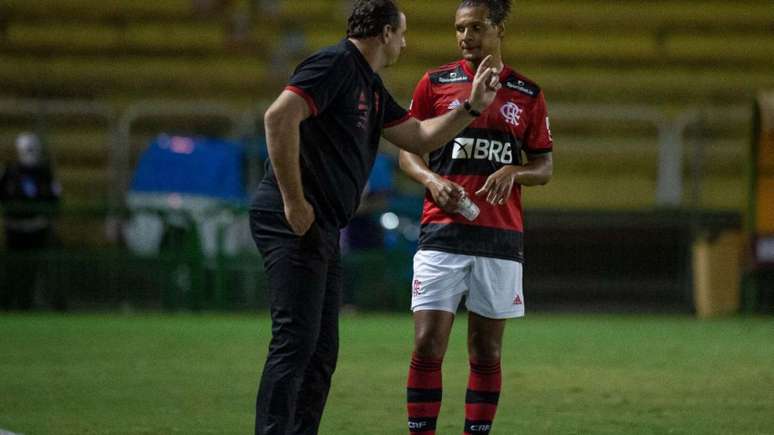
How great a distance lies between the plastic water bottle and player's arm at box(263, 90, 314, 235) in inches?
40.5

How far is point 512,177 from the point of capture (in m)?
6.43

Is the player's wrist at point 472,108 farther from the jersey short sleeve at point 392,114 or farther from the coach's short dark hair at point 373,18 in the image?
the coach's short dark hair at point 373,18

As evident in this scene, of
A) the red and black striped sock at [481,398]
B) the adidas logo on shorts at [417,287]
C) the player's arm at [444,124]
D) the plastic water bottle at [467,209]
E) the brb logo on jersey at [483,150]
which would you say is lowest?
the red and black striped sock at [481,398]

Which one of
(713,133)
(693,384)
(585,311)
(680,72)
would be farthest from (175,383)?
(680,72)

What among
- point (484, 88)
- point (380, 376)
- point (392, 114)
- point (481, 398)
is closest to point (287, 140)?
point (392, 114)

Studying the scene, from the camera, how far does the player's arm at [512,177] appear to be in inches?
251

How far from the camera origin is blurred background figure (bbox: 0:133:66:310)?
1534cm

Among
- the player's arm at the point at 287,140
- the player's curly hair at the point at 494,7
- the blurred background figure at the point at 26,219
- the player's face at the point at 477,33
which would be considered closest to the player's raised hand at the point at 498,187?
the player's face at the point at 477,33

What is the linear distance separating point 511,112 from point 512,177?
33 cm

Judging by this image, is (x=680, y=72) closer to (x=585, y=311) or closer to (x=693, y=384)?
(x=585, y=311)

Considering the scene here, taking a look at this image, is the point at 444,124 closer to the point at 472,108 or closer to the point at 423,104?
the point at 472,108

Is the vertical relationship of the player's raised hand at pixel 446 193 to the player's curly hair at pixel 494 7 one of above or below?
below

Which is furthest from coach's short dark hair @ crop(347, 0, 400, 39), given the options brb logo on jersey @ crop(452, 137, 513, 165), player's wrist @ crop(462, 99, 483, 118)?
brb logo on jersey @ crop(452, 137, 513, 165)

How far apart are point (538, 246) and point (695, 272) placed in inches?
69.7
